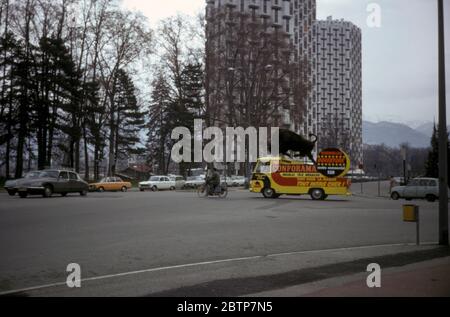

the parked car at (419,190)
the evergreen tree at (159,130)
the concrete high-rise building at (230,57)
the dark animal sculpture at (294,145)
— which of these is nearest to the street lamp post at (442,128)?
the dark animal sculpture at (294,145)

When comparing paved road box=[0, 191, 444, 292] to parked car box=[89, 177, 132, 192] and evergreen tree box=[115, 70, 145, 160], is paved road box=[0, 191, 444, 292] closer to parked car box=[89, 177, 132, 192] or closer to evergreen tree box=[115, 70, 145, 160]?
parked car box=[89, 177, 132, 192]

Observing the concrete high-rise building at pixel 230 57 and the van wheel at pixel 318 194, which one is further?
the concrete high-rise building at pixel 230 57

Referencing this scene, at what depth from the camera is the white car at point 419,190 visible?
31703mm

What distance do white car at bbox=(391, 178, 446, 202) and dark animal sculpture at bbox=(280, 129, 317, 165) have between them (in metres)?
8.59

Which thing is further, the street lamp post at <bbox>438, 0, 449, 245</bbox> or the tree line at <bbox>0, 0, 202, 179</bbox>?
the tree line at <bbox>0, 0, 202, 179</bbox>

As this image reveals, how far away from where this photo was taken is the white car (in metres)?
31.7

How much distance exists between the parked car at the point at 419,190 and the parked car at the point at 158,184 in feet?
75.4

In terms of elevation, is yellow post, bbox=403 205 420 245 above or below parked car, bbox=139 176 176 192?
above

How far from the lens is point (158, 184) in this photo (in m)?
46.8

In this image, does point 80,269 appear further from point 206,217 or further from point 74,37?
point 74,37

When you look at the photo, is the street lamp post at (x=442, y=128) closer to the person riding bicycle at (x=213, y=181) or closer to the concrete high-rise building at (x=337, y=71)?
the person riding bicycle at (x=213, y=181)

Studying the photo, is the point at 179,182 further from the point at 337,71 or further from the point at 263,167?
the point at 337,71

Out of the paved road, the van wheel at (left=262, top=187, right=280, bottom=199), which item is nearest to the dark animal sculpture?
the van wheel at (left=262, top=187, right=280, bottom=199)

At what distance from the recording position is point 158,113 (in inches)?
2763
